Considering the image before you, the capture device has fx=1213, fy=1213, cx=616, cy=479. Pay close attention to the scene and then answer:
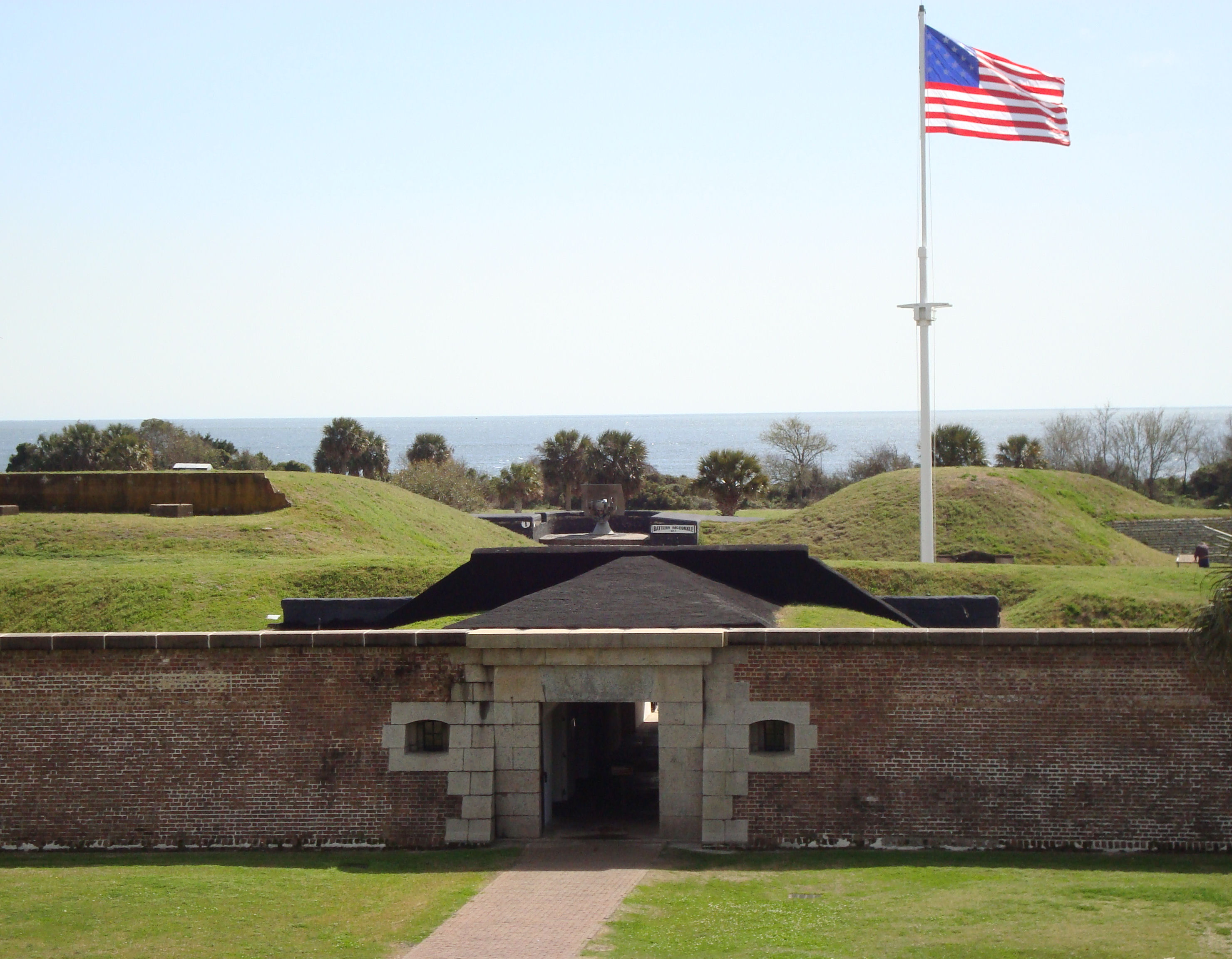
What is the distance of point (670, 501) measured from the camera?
100 meters

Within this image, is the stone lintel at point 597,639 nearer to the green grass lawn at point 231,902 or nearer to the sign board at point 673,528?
the green grass lawn at point 231,902

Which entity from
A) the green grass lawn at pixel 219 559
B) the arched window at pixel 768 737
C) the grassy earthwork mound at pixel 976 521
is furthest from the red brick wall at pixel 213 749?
the grassy earthwork mound at pixel 976 521

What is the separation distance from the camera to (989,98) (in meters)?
33.7

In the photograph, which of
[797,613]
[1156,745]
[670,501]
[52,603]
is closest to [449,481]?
[670,501]

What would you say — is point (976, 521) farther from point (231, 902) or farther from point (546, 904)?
point (231, 902)

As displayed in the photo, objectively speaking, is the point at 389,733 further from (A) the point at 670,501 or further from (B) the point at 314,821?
(A) the point at 670,501

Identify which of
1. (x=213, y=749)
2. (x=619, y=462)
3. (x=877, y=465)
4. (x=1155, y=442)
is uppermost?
(x=1155, y=442)

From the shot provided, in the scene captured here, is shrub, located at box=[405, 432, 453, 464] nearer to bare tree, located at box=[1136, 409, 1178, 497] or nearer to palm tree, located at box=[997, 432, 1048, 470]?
palm tree, located at box=[997, 432, 1048, 470]

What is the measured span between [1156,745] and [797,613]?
22.0ft

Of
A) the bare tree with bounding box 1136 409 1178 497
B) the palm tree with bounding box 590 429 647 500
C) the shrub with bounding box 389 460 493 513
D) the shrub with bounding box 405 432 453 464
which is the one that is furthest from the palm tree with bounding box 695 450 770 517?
the bare tree with bounding box 1136 409 1178 497

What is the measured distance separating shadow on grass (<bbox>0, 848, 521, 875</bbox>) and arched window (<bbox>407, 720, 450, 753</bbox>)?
4.87 feet

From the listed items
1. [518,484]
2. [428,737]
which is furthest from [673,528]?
[428,737]

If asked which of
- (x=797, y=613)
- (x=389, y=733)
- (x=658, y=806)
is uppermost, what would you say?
(x=797, y=613)

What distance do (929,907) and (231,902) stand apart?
8.50 meters
